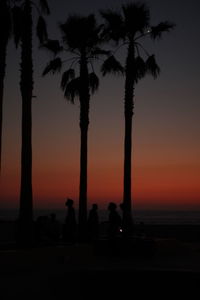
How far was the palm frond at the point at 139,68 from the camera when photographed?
2412cm

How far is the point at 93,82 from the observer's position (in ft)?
82.6

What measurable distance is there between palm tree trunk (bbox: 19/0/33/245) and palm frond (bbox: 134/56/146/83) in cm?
Answer: 596

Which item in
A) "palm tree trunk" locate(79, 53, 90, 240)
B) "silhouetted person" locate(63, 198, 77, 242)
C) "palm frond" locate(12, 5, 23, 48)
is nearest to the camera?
"palm frond" locate(12, 5, 23, 48)

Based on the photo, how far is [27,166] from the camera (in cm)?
1919

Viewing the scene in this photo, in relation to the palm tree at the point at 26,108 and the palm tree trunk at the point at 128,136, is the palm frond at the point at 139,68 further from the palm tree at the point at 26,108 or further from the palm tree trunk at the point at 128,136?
the palm tree at the point at 26,108

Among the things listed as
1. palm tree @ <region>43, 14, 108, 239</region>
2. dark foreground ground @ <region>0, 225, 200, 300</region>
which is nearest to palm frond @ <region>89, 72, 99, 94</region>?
palm tree @ <region>43, 14, 108, 239</region>

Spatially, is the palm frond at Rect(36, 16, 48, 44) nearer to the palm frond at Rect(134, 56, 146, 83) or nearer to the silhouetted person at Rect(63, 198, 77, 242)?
the palm frond at Rect(134, 56, 146, 83)

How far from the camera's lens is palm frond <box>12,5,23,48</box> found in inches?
776

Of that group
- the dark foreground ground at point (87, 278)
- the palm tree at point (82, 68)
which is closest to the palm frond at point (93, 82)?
the palm tree at point (82, 68)

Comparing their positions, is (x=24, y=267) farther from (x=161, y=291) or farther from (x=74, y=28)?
(x=74, y=28)

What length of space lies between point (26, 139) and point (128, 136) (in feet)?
17.7

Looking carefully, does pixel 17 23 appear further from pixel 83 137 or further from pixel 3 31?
pixel 83 137

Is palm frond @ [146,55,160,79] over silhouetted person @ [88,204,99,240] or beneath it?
over

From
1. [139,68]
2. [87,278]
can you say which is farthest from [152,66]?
[87,278]
